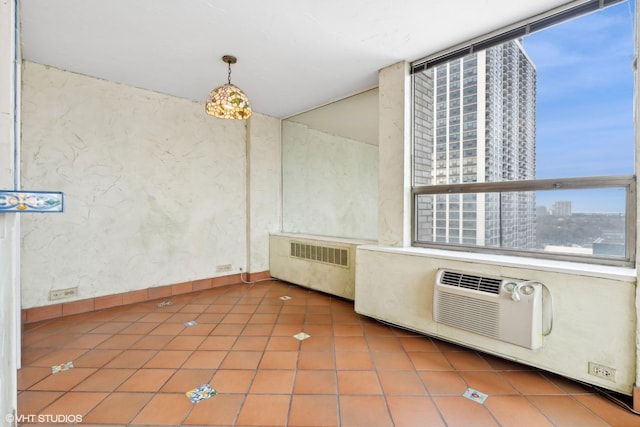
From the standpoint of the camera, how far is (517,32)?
229 centimetres

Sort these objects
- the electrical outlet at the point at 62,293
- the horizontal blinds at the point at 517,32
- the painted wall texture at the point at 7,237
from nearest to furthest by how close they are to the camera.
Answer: the painted wall texture at the point at 7,237
the horizontal blinds at the point at 517,32
the electrical outlet at the point at 62,293

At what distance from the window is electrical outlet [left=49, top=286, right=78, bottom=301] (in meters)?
3.64

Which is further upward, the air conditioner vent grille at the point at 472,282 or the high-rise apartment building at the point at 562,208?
the high-rise apartment building at the point at 562,208

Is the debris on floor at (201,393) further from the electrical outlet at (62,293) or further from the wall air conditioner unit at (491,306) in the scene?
the electrical outlet at (62,293)

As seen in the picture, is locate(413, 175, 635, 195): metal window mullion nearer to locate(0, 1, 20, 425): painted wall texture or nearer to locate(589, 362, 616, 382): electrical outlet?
locate(589, 362, 616, 382): electrical outlet

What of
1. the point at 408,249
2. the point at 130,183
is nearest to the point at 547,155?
the point at 408,249

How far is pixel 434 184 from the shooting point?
9.25 feet

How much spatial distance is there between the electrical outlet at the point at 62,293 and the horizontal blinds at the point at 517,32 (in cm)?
422

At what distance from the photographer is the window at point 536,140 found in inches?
75.2

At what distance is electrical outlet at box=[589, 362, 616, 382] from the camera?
5.54ft

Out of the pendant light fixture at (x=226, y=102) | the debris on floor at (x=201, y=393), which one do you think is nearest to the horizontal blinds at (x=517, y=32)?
the pendant light fixture at (x=226, y=102)

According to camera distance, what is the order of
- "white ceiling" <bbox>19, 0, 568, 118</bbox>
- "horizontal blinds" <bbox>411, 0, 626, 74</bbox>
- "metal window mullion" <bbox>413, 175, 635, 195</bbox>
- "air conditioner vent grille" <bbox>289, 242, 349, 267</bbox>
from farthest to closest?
"air conditioner vent grille" <bbox>289, 242, 349, 267</bbox>
"white ceiling" <bbox>19, 0, 568, 118</bbox>
"horizontal blinds" <bbox>411, 0, 626, 74</bbox>
"metal window mullion" <bbox>413, 175, 635, 195</bbox>

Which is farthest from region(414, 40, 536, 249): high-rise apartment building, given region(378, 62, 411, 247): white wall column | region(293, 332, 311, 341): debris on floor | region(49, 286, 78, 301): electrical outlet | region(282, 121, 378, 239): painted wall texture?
region(49, 286, 78, 301): electrical outlet

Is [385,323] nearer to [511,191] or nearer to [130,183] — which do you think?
[511,191]
